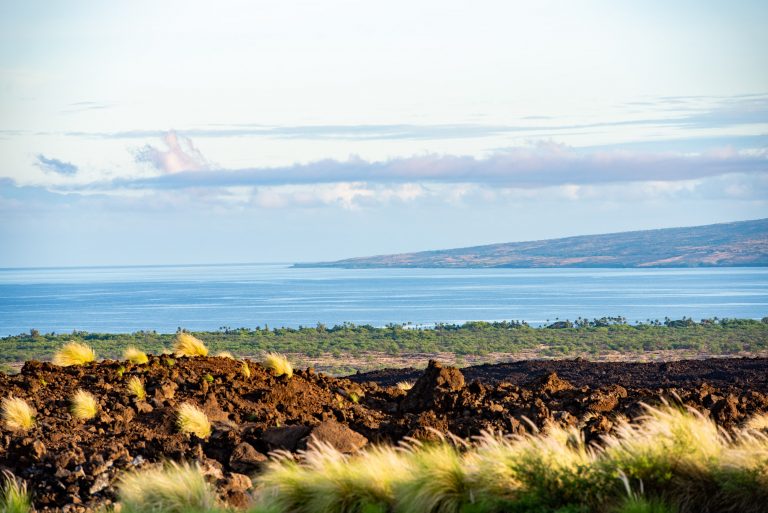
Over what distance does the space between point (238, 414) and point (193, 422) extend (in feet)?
4.03

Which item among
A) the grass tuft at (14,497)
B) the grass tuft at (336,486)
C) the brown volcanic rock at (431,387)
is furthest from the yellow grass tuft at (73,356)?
the grass tuft at (336,486)

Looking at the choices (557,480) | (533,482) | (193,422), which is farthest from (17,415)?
(557,480)

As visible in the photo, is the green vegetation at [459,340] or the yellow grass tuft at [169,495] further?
the green vegetation at [459,340]

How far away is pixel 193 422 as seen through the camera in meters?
11.7

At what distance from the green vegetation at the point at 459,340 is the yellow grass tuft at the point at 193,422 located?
24.6m

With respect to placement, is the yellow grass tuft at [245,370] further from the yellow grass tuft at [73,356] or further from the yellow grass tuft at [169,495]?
the yellow grass tuft at [169,495]

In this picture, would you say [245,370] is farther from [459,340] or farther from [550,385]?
[459,340]

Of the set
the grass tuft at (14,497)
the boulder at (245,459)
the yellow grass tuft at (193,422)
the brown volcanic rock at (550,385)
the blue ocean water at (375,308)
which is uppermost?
the yellow grass tuft at (193,422)

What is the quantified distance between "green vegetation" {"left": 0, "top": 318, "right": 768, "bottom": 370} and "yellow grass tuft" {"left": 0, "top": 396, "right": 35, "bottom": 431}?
24.3m

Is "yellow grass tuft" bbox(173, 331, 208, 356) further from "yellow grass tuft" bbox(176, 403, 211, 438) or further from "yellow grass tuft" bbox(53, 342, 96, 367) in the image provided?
"yellow grass tuft" bbox(176, 403, 211, 438)

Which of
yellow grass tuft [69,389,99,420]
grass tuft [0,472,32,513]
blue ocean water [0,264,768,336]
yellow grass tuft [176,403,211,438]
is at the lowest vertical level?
blue ocean water [0,264,768,336]

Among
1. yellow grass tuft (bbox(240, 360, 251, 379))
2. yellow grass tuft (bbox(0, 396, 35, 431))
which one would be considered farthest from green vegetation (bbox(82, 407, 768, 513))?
yellow grass tuft (bbox(240, 360, 251, 379))

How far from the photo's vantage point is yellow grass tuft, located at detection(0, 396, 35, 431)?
1197 cm

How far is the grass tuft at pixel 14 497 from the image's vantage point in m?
9.00
